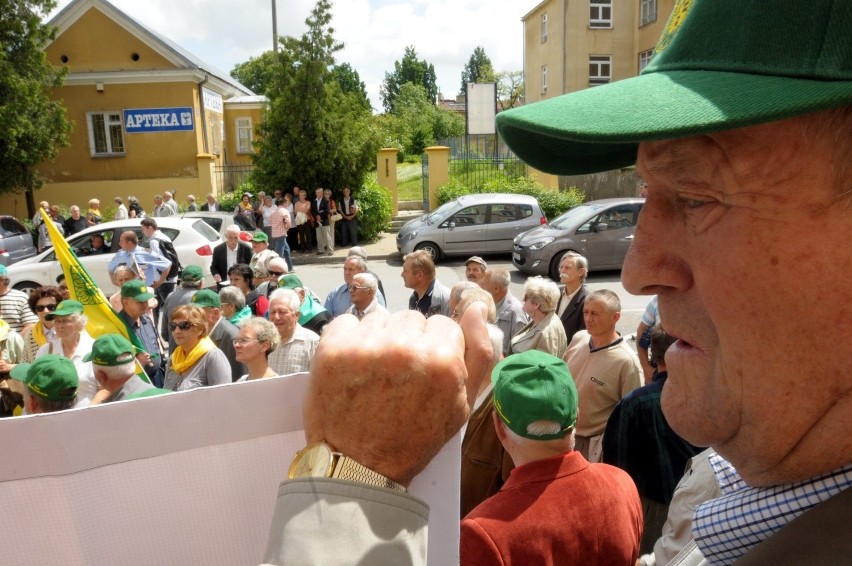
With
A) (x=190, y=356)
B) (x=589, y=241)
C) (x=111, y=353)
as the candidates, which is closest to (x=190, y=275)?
(x=190, y=356)

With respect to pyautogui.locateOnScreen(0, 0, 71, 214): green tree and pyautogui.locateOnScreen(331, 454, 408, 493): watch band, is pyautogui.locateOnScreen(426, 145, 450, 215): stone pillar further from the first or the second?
pyautogui.locateOnScreen(331, 454, 408, 493): watch band

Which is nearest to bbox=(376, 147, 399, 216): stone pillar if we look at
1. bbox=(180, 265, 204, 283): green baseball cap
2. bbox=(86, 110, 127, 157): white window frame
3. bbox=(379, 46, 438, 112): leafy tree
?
bbox=(86, 110, 127, 157): white window frame

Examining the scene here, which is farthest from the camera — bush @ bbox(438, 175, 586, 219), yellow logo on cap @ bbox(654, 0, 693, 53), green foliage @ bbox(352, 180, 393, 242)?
bush @ bbox(438, 175, 586, 219)

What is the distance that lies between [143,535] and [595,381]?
315 cm

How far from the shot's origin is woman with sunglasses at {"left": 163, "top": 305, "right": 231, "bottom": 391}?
15.1ft

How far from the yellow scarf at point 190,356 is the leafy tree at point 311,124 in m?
13.6

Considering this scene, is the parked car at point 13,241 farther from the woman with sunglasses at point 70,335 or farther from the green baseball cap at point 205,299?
the green baseball cap at point 205,299

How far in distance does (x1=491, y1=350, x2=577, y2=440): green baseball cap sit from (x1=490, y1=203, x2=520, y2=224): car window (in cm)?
1308

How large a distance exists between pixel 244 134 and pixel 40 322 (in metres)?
26.3

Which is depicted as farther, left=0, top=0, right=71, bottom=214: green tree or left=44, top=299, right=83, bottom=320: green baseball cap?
left=0, top=0, right=71, bottom=214: green tree

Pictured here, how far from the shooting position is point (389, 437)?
3.24 feet

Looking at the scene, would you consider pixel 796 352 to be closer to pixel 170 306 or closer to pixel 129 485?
pixel 129 485

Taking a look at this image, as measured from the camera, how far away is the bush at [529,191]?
19.3 metres

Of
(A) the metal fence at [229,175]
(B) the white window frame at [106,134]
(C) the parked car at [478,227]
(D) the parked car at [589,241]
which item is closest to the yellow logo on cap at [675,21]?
(D) the parked car at [589,241]
